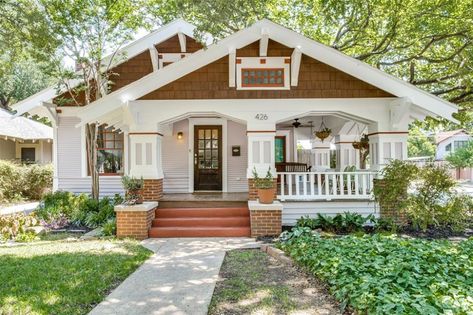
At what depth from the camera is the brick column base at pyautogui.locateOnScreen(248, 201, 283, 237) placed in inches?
292

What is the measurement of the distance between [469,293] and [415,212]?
11.2 ft

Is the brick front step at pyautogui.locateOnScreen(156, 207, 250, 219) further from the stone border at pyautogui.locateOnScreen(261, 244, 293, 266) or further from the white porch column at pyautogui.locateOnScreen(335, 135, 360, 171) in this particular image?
the white porch column at pyautogui.locateOnScreen(335, 135, 360, 171)

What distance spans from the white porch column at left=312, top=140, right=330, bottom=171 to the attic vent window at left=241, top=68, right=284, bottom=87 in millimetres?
5387

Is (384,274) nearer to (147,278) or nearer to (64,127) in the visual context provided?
(147,278)

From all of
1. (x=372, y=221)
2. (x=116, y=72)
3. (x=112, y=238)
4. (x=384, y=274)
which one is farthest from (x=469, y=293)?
(x=116, y=72)

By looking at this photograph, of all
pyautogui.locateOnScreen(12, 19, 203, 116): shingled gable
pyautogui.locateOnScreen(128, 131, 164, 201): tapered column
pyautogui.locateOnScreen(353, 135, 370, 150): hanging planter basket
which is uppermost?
pyautogui.locateOnScreen(12, 19, 203, 116): shingled gable

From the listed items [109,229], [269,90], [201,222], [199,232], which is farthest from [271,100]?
[109,229]

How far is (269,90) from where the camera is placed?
817 centimetres

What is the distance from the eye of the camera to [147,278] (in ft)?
15.4

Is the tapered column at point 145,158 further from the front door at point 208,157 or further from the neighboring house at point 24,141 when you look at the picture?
the neighboring house at point 24,141

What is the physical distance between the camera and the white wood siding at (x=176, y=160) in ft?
35.6

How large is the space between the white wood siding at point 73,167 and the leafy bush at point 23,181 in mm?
4261

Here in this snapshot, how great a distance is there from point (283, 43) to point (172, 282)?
5821 mm

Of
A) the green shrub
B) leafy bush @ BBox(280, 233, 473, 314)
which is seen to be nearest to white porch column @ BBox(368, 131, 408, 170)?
leafy bush @ BBox(280, 233, 473, 314)
